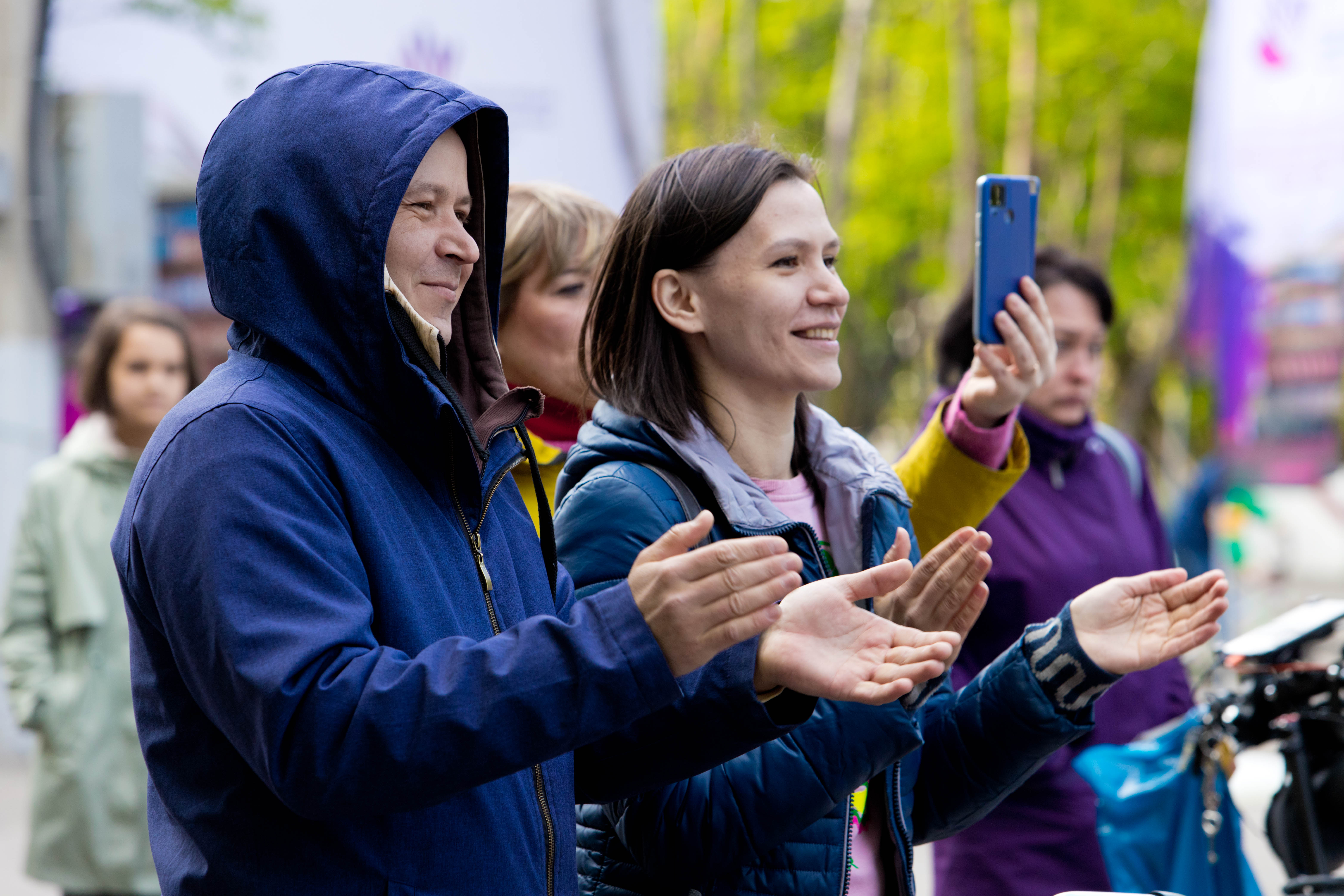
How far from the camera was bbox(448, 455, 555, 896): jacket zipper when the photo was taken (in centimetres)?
191

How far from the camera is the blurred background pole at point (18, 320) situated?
8477mm

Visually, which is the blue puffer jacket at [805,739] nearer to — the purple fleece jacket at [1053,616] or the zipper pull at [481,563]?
the zipper pull at [481,563]

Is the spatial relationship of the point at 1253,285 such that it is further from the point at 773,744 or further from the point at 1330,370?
the point at 773,744

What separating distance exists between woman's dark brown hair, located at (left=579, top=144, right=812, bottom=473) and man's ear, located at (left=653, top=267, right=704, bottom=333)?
0.01 metres

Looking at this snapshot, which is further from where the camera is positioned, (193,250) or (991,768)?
(193,250)

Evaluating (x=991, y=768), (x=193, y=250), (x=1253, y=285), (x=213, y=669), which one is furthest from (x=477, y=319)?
(x=1253, y=285)

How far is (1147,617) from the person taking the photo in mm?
2525

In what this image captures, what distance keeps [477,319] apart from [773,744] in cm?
81

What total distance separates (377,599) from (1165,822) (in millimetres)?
2046

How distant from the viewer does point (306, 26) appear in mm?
6848

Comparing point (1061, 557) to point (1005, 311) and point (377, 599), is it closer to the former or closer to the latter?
point (1005, 311)

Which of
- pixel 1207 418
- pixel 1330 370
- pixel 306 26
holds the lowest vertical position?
pixel 1207 418

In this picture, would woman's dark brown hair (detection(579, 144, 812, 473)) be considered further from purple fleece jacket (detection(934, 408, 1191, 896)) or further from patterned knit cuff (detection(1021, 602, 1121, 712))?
purple fleece jacket (detection(934, 408, 1191, 896))

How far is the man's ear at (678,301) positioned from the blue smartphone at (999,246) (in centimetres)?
78
